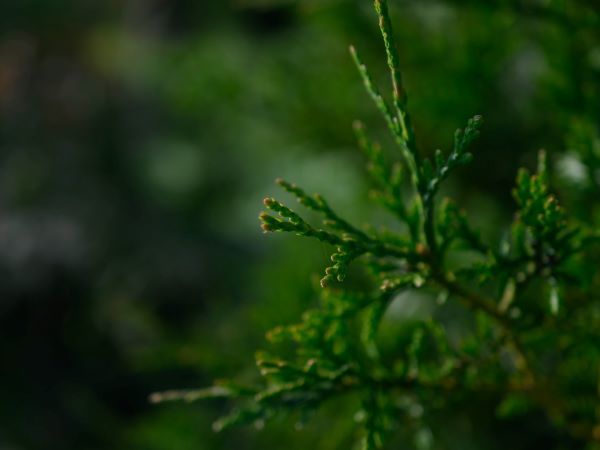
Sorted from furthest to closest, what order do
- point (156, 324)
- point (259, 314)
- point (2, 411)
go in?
point (2, 411)
point (156, 324)
point (259, 314)

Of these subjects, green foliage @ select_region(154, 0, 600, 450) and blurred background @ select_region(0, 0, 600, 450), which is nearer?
green foliage @ select_region(154, 0, 600, 450)

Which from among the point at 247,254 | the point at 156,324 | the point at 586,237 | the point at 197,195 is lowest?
the point at 586,237

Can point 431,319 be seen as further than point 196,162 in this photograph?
No

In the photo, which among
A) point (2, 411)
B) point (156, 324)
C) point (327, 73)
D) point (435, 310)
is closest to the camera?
point (435, 310)

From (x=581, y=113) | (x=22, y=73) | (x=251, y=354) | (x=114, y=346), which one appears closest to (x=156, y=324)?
(x=114, y=346)

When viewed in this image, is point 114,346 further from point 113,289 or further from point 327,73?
point 327,73

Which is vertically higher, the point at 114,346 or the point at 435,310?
the point at 114,346
